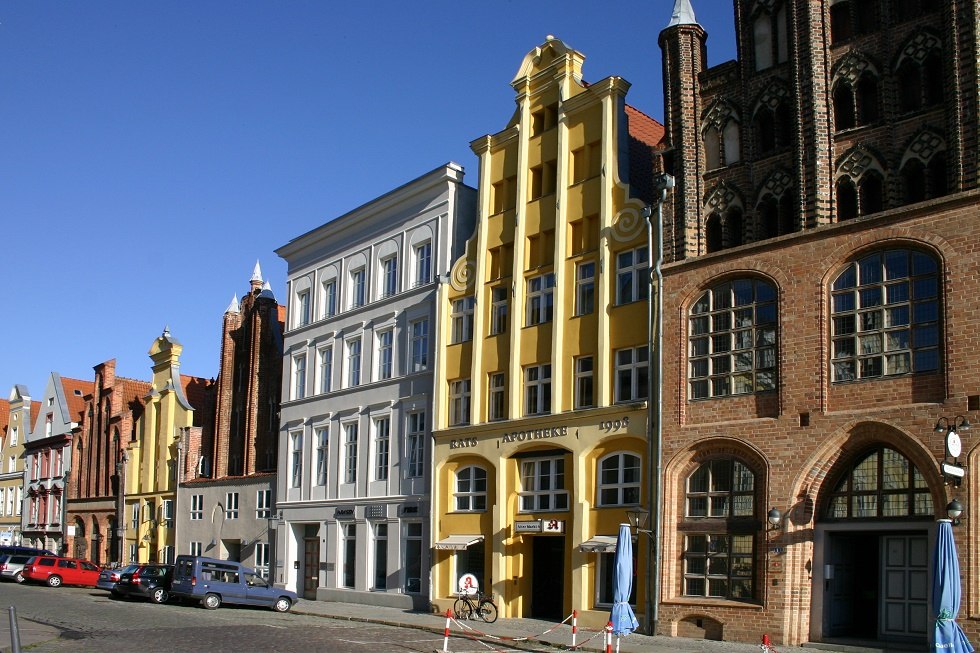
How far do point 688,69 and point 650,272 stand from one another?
545 cm

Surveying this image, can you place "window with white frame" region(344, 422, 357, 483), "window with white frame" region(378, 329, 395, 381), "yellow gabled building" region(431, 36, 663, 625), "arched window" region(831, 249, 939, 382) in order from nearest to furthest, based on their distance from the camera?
"arched window" region(831, 249, 939, 382), "yellow gabled building" region(431, 36, 663, 625), "window with white frame" region(378, 329, 395, 381), "window with white frame" region(344, 422, 357, 483)

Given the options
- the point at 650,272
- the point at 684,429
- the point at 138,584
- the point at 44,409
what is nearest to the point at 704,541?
the point at 684,429

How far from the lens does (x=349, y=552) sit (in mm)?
40250

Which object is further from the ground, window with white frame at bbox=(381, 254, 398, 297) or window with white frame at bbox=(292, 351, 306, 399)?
window with white frame at bbox=(381, 254, 398, 297)

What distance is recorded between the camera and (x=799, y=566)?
2458 cm

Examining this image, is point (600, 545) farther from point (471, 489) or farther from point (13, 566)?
point (13, 566)

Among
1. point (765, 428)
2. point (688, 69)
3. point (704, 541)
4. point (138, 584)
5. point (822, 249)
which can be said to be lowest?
point (138, 584)

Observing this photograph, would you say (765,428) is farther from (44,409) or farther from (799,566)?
(44,409)

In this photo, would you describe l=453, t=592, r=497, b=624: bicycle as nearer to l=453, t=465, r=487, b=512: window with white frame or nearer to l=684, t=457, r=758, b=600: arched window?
l=453, t=465, r=487, b=512: window with white frame

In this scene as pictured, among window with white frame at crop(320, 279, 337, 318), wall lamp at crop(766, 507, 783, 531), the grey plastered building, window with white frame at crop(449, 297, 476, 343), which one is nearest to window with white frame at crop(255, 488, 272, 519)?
the grey plastered building

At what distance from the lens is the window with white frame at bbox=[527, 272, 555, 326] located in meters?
32.6

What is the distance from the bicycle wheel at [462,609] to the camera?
104 ft

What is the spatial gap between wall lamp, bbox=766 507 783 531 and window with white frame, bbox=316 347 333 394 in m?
22.2

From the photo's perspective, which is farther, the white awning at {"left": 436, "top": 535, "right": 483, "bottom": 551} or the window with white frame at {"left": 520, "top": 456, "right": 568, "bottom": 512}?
the white awning at {"left": 436, "top": 535, "right": 483, "bottom": 551}
